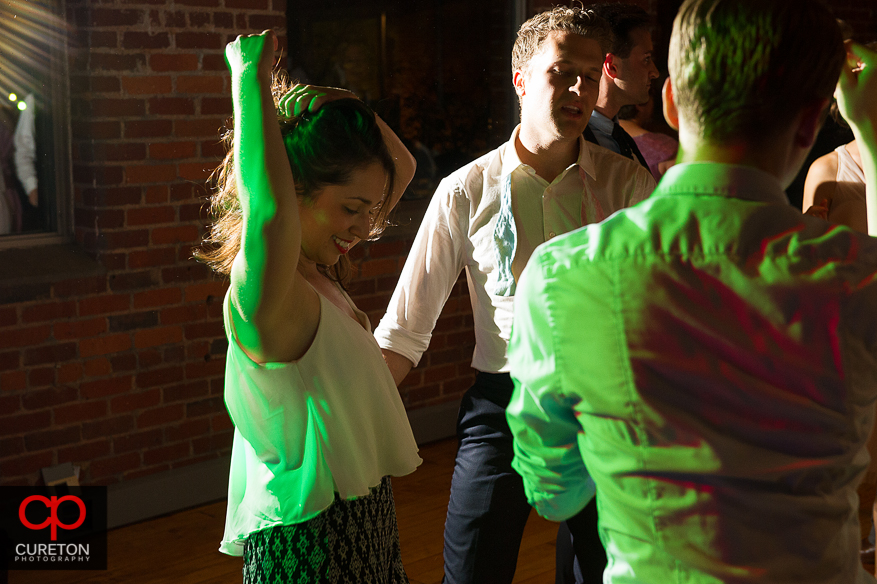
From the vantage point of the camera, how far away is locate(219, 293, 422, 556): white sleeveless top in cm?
129

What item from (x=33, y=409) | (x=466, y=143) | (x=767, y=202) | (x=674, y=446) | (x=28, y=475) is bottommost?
(x=28, y=475)

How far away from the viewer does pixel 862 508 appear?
3650 mm

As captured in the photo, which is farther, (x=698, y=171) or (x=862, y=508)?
(x=862, y=508)

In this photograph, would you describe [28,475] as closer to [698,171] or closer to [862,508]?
[698,171]

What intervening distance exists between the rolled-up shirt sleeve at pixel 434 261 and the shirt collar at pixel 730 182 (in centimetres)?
127

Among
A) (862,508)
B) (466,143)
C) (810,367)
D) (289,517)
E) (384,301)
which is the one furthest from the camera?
(466,143)

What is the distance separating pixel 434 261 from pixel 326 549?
962mm

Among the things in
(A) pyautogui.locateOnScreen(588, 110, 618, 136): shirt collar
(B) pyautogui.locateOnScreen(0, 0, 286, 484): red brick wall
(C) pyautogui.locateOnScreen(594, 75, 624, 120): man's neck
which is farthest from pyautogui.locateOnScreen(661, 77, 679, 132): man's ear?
(B) pyautogui.locateOnScreen(0, 0, 286, 484): red brick wall

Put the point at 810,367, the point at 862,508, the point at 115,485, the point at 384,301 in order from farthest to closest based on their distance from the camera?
1. the point at 384,301
2. the point at 862,508
3. the point at 115,485
4. the point at 810,367

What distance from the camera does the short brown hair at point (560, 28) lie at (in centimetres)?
213

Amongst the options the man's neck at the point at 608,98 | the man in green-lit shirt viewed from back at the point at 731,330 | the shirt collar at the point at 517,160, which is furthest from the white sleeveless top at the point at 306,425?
the man's neck at the point at 608,98

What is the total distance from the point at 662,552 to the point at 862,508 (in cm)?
321

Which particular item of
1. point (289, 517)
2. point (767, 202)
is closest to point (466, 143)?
point (289, 517)

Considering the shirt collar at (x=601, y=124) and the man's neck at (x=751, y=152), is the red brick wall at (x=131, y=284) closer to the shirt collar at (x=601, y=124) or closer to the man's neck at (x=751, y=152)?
the shirt collar at (x=601, y=124)
